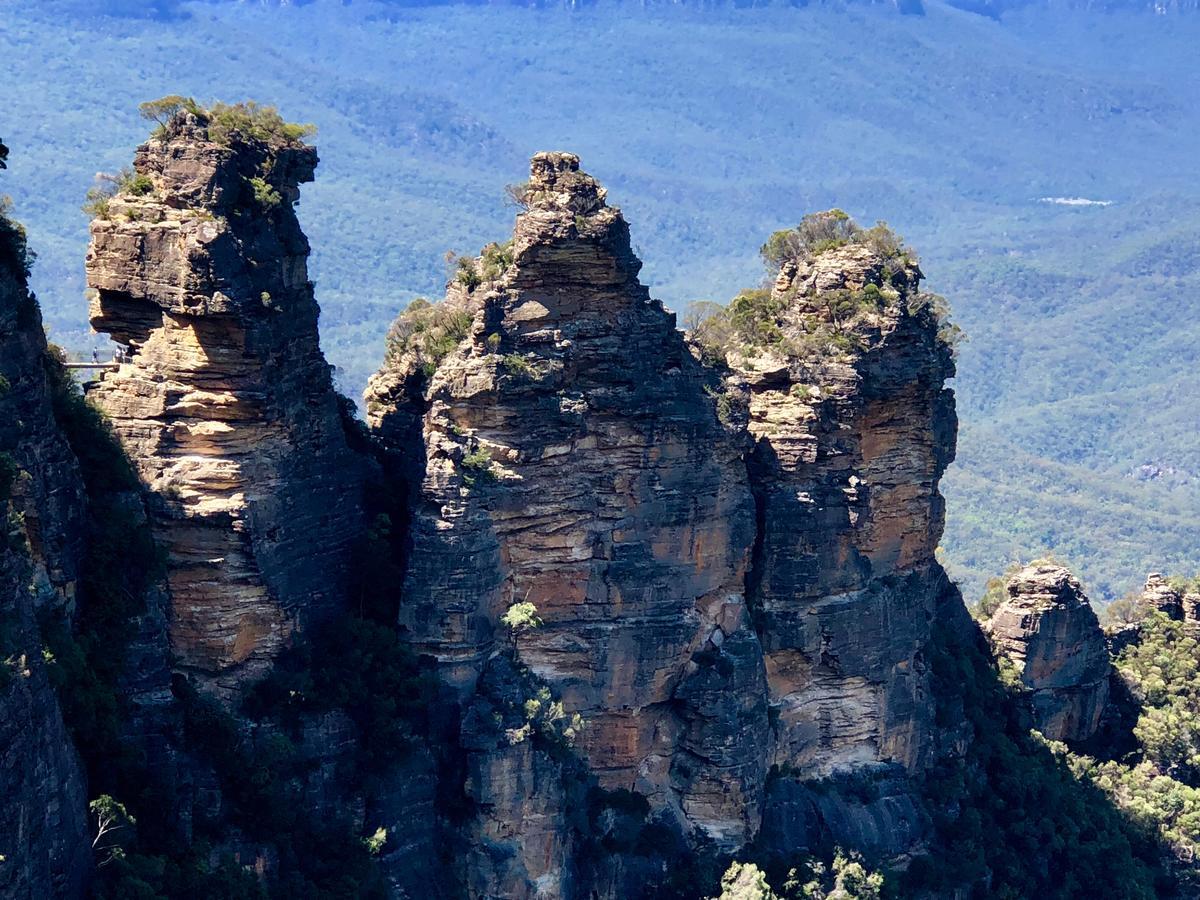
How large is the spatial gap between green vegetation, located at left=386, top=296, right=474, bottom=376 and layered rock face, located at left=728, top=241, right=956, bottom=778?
7185 millimetres

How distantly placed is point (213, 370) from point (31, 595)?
Result: 6.50m

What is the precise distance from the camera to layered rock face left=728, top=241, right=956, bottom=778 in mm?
51531

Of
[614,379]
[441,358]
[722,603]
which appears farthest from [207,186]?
[722,603]

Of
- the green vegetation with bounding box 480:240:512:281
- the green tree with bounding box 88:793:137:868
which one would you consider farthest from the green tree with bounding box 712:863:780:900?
the green tree with bounding box 88:793:137:868

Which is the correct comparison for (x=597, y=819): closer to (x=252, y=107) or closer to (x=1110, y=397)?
(x=252, y=107)

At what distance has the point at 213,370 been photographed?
4225cm

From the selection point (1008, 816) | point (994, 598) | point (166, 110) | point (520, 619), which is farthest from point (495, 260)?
point (994, 598)

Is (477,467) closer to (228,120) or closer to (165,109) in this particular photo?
(228,120)

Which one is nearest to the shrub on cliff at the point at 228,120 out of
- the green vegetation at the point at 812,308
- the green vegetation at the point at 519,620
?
the green vegetation at the point at 519,620

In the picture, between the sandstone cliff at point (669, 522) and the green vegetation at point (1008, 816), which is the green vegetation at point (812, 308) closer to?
the sandstone cliff at point (669, 522)

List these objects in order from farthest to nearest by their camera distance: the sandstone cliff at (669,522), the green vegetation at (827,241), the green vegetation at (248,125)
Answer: the green vegetation at (827,241)
the sandstone cliff at (669,522)
the green vegetation at (248,125)

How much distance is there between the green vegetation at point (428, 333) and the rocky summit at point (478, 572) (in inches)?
3.9

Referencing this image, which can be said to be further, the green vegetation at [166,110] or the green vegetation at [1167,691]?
the green vegetation at [1167,691]

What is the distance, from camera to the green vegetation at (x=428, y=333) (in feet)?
153
